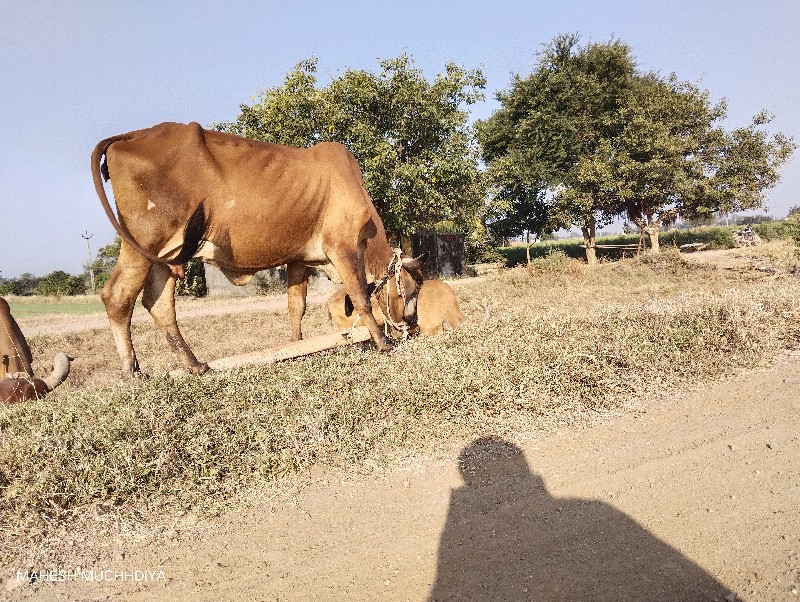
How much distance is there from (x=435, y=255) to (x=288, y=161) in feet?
75.4

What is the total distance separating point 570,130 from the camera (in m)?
29.4

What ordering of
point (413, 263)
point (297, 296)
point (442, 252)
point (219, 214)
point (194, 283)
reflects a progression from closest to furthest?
point (219, 214)
point (297, 296)
point (413, 263)
point (194, 283)
point (442, 252)

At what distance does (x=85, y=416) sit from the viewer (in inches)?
142

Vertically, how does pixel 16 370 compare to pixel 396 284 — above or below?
below

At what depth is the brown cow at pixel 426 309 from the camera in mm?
6269

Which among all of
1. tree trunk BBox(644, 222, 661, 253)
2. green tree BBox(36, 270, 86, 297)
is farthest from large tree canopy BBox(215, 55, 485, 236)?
green tree BBox(36, 270, 86, 297)

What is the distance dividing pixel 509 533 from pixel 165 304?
144 inches

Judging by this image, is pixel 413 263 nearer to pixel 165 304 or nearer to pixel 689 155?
pixel 165 304

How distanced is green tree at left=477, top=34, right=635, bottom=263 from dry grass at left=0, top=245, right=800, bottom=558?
23.5 metres

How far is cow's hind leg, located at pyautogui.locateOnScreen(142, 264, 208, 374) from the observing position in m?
4.89

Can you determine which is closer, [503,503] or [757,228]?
[503,503]

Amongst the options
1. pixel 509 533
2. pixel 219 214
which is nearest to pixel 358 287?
pixel 219 214

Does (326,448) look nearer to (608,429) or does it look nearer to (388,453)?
(388,453)

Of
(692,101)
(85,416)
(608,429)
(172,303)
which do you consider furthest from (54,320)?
(692,101)
